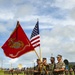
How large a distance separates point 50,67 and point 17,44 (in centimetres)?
216

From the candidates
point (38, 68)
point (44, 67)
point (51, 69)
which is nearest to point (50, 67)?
point (51, 69)

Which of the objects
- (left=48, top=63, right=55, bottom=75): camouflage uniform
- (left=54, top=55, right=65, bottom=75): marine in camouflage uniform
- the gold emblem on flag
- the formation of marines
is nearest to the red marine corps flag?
the gold emblem on flag

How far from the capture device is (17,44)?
18.7 metres

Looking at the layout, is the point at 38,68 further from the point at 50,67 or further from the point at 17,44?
the point at 17,44

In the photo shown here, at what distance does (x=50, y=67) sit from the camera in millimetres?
17922

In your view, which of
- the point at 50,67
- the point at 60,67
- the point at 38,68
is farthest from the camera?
the point at 38,68

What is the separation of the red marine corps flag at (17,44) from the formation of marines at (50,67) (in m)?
0.96

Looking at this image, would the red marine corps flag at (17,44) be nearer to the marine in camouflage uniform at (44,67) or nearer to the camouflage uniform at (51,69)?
the marine in camouflage uniform at (44,67)

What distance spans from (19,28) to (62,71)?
→ 3.30 meters

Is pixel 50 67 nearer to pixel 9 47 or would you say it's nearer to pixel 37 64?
pixel 37 64

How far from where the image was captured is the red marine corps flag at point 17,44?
18422 millimetres

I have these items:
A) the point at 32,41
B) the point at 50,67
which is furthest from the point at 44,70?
the point at 32,41

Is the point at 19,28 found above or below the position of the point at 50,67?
above

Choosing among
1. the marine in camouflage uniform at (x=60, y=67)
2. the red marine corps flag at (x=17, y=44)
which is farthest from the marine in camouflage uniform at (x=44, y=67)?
the red marine corps flag at (x=17, y=44)
